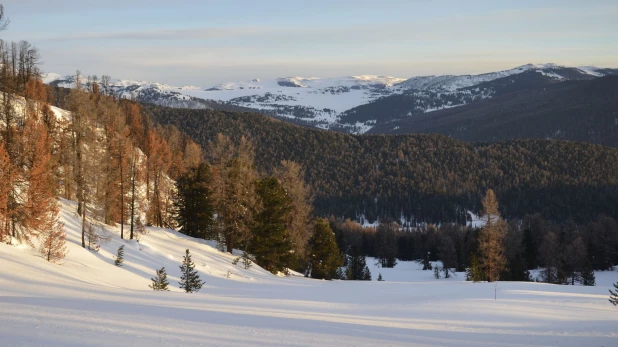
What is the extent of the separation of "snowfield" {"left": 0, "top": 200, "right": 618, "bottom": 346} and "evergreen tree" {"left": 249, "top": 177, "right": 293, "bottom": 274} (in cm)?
764

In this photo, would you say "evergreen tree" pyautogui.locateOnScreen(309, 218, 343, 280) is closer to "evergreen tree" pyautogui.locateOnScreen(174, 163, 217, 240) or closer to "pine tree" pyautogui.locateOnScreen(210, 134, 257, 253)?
"pine tree" pyautogui.locateOnScreen(210, 134, 257, 253)

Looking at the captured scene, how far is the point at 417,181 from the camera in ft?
630

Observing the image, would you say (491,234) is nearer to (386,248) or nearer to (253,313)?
(253,313)

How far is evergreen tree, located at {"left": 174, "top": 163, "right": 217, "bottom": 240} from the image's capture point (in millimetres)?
40875

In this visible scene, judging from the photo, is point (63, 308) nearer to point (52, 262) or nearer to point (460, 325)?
point (52, 262)

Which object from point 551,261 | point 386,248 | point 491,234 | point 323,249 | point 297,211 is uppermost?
point 297,211

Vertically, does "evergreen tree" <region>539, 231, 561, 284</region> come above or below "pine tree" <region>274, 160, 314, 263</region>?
below

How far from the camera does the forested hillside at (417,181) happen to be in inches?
6683

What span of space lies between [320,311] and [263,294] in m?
6.70

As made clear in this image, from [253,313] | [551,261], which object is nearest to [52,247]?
[253,313]

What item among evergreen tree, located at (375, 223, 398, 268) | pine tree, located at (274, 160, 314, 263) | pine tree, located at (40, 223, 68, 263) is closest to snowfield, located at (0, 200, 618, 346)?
pine tree, located at (40, 223, 68, 263)

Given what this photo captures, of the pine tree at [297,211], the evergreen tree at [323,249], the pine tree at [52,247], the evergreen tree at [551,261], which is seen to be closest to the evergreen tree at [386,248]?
the evergreen tree at [551,261]

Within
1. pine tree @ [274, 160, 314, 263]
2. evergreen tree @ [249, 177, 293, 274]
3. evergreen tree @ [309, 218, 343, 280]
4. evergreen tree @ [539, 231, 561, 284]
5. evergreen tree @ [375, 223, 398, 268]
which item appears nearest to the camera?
Result: evergreen tree @ [249, 177, 293, 274]

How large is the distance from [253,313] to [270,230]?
22.0 metres
